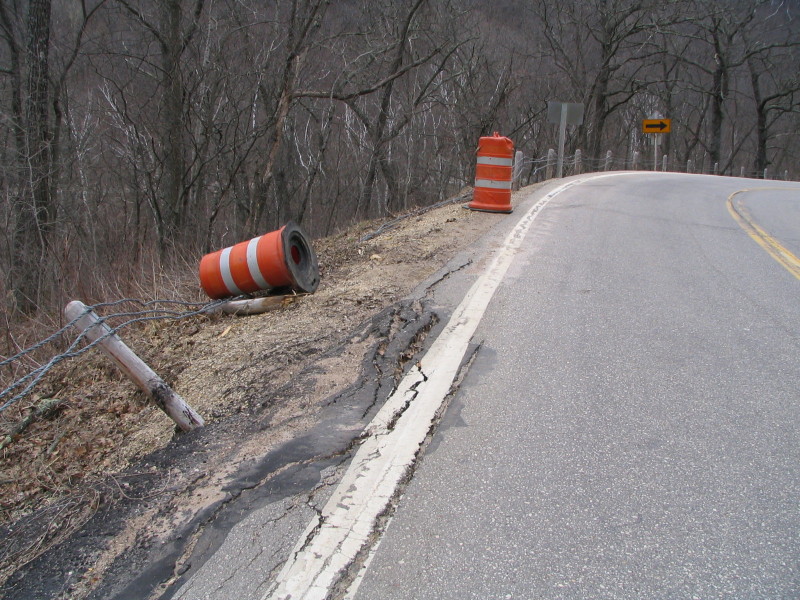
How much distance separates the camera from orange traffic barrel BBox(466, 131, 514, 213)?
1134 cm

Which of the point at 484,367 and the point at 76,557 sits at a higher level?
the point at 484,367

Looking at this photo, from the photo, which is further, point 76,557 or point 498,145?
point 498,145

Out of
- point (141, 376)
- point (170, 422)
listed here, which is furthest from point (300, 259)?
point (141, 376)

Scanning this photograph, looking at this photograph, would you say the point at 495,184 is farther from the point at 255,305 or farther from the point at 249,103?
the point at 249,103

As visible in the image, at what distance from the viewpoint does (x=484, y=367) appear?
4441 mm

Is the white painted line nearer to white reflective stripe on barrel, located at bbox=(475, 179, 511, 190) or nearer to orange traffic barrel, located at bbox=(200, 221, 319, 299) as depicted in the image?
orange traffic barrel, located at bbox=(200, 221, 319, 299)

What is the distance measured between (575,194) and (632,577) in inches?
532

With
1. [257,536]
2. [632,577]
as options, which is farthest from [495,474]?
[257,536]

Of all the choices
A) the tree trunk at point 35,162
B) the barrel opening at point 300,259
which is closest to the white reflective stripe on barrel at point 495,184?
the barrel opening at point 300,259

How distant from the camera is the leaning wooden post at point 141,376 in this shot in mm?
3715

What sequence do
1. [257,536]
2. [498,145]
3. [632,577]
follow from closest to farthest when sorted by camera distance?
[632,577], [257,536], [498,145]

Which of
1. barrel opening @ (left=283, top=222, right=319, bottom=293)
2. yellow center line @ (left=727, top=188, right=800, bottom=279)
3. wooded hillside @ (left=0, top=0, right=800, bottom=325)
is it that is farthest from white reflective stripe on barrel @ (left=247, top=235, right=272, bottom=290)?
yellow center line @ (left=727, top=188, right=800, bottom=279)

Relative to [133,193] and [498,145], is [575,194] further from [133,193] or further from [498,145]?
[133,193]

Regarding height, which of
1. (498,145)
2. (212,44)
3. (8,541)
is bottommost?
(8,541)
